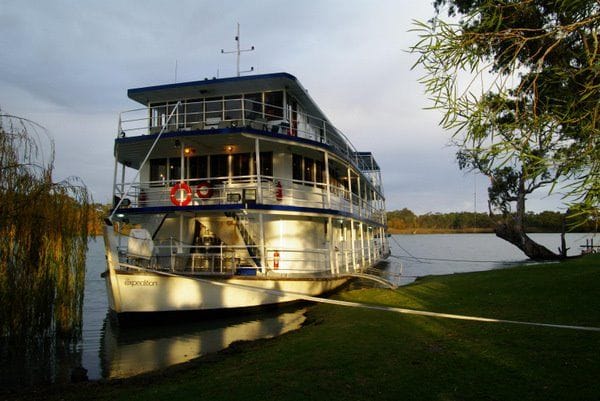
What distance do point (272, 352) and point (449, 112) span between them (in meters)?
6.03

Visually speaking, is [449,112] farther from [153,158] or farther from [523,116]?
[153,158]

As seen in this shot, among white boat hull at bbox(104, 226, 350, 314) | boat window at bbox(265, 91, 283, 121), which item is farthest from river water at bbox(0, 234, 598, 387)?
boat window at bbox(265, 91, 283, 121)

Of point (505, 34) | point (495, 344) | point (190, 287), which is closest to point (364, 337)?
point (495, 344)

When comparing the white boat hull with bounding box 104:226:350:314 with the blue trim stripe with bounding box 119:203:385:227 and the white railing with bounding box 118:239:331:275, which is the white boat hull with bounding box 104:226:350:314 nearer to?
the white railing with bounding box 118:239:331:275

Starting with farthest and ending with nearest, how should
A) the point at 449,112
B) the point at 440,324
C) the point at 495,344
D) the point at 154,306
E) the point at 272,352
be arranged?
the point at 154,306
the point at 440,324
the point at 272,352
the point at 495,344
the point at 449,112

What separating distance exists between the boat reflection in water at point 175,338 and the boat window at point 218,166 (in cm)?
586

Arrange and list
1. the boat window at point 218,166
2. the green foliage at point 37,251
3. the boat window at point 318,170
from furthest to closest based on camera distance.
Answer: the boat window at point 318,170 < the boat window at point 218,166 < the green foliage at point 37,251

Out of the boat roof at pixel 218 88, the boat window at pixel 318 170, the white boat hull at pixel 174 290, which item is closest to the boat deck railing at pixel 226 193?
the boat window at pixel 318 170

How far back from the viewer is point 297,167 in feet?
58.4

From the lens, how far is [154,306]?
12383 millimetres

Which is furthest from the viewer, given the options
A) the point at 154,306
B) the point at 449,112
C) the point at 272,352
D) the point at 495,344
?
the point at 154,306

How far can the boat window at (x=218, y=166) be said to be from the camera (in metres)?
17.2

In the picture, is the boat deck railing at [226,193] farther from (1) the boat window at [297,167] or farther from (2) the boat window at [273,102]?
(2) the boat window at [273,102]

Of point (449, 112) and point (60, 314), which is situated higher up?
point (449, 112)
